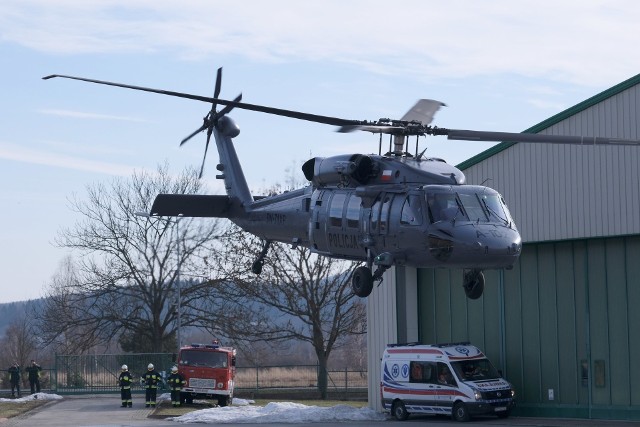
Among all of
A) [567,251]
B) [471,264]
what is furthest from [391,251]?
[567,251]

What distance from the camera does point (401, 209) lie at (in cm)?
2186

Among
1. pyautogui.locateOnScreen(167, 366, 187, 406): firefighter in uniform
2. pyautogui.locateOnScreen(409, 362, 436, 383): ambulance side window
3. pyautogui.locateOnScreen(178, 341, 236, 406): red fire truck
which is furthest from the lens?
pyautogui.locateOnScreen(178, 341, 236, 406): red fire truck

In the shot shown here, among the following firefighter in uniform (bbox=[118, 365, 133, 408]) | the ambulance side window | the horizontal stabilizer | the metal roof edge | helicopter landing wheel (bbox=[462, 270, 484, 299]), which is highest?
the metal roof edge

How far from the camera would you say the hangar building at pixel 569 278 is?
30219 mm

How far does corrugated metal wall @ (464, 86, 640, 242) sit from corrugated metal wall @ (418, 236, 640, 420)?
809 mm

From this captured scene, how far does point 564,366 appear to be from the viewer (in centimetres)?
3231

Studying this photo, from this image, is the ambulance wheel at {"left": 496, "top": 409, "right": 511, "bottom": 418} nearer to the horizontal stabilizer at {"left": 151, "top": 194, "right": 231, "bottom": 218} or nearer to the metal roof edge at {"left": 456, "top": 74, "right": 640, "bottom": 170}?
Result: the metal roof edge at {"left": 456, "top": 74, "right": 640, "bottom": 170}

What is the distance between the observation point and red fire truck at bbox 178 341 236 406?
127 ft

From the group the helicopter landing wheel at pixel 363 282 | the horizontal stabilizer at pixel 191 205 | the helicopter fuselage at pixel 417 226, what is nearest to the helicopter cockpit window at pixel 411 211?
the helicopter fuselage at pixel 417 226

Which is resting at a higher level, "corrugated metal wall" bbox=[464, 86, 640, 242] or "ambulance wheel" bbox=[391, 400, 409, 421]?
"corrugated metal wall" bbox=[464, 86, 640, 242]

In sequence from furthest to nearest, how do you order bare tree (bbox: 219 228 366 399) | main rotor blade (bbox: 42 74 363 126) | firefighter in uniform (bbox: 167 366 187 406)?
bare tree (bbox: 219 228 366 399)
firefighter in uniform (bbox: 167 366 187 406)
main rotor blade (bbox: 42 74 363 126)

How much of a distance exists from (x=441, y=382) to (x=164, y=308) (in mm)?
29777

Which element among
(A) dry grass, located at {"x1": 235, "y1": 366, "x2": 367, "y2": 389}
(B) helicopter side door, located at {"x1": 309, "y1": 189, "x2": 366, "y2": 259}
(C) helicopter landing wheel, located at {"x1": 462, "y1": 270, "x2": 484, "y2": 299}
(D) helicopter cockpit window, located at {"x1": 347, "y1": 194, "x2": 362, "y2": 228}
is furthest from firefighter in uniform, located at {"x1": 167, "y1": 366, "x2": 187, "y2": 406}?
(C) helicopter landing wheel, located at {"x1": 462, "y1": 270, "x2": 484, "y2": 299}

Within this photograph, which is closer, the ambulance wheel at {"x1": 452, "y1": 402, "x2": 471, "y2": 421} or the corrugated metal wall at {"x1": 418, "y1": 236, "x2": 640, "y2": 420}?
the ambulance wheel at {"x1": 452, "y1": 402, "x2": 471, "y2": 421}
